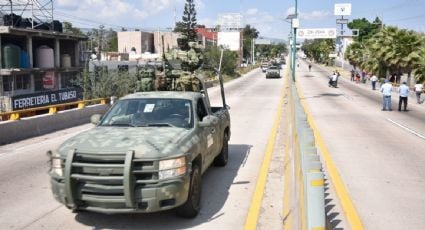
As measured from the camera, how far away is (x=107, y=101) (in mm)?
21000

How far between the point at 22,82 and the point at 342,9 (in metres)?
74.6

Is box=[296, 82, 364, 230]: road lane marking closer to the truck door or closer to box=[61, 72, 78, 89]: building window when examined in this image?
the truck door

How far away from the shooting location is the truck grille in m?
5.52

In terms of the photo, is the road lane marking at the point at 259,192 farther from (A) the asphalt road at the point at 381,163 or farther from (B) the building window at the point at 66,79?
(B) the building window at the point at 66,79

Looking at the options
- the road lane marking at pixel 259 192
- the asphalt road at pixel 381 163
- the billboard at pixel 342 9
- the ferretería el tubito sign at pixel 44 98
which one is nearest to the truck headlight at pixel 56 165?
the road lane marking at pixel 259 192

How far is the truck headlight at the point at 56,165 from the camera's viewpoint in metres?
5.84

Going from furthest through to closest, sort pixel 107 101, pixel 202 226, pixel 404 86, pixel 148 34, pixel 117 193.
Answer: pixel 148 34 < pixel 404 86 < pixel 107 101 < pixel 202 226 < pixel 117 193

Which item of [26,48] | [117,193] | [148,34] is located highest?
[148,34]

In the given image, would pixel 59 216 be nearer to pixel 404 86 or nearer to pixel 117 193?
pixel 117 193

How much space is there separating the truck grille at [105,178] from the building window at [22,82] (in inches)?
1132

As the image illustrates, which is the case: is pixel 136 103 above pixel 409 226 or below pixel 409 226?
above

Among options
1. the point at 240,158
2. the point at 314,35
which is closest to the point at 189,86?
the point at 240,158

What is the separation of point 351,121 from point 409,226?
12576 millimetres

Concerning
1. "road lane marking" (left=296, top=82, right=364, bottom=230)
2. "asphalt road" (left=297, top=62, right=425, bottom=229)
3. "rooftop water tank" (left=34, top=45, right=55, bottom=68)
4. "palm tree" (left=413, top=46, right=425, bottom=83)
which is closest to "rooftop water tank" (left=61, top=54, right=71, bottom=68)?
"rooftop water tank" (left=34, top=45, right=55, bottom=68)
